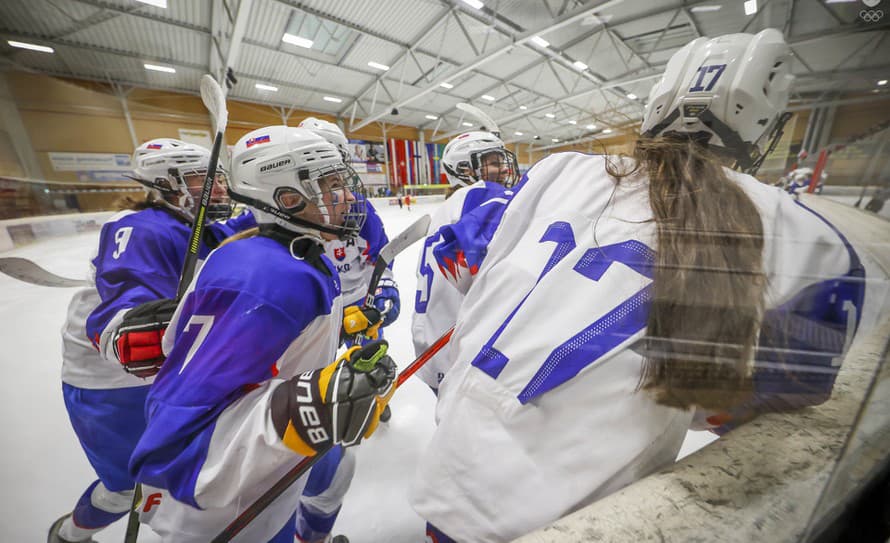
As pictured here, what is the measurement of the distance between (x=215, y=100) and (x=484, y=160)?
1382 millimetres

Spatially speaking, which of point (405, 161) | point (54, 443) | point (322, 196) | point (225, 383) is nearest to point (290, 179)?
point (322, 196)

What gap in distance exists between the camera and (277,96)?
3936 millimetres

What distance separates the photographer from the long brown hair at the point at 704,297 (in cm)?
41

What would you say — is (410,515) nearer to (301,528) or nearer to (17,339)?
(301,528)

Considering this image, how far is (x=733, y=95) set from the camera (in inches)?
23.1

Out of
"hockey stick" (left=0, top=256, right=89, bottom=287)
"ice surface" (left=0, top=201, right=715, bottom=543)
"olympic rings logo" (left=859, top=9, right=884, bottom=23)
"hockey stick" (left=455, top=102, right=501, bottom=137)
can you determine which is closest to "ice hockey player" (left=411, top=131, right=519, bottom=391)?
"hockey stick" (left=455, top=102, right=501, bottom=137)

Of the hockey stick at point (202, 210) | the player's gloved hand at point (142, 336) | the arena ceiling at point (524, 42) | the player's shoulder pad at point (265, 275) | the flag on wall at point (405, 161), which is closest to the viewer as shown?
the arena ceiling at point (524, 42)

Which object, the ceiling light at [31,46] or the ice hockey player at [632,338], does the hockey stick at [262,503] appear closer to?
the ice hockey player at [632,338]

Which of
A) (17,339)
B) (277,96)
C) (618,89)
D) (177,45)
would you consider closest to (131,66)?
(177,45)

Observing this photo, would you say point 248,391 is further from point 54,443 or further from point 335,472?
point 54,443

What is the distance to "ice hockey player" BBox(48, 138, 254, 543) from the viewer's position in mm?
982

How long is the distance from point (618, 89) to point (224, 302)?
1.15 metres

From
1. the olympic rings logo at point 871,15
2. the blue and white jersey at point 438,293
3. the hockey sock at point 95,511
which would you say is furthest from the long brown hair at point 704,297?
the hockey sock at point 95,511

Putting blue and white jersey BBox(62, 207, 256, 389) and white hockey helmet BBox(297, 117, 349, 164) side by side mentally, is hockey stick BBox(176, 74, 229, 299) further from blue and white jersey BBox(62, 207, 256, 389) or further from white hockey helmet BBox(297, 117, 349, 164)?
white hockey helmet BBox(297, 117, 349, 164)
